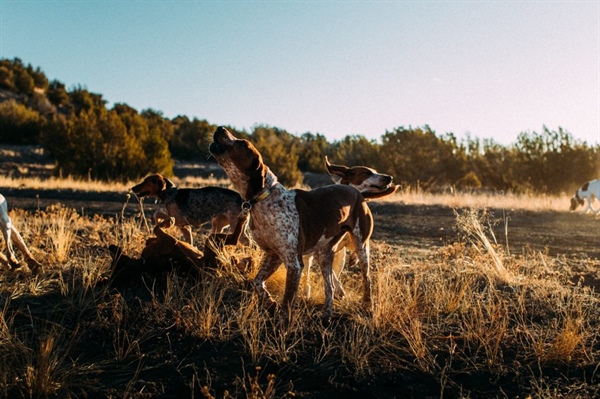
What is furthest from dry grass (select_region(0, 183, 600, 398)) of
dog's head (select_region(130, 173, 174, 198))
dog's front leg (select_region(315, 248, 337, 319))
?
dog's head (select_region(130, 173, 174, 198))

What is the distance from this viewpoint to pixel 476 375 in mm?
4164

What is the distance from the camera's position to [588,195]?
18.3m

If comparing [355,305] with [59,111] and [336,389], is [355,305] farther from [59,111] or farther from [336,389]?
[59,111]

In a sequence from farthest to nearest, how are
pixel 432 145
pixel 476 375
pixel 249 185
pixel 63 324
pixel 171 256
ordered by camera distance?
pixel 432 145 → pixel 171 256 → pixel 63 324 → pixel 249 185 → pixel 476 375

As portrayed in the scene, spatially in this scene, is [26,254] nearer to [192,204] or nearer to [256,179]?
[192,204]

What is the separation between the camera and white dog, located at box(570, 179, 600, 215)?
712 inches

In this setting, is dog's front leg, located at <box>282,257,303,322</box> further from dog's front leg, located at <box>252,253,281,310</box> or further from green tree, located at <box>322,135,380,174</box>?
green tree, located at <box>322,135,380,174</box>

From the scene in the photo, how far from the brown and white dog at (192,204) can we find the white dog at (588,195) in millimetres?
13602

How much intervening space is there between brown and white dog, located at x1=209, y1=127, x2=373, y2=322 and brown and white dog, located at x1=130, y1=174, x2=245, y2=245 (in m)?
3.73

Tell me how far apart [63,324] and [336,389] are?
2.56 m

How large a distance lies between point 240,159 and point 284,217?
24.4 inches

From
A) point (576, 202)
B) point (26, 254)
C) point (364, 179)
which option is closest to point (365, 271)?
point (364, 179)

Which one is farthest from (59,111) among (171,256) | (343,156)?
(171,256)

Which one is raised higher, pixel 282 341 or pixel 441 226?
pixel 441 226
